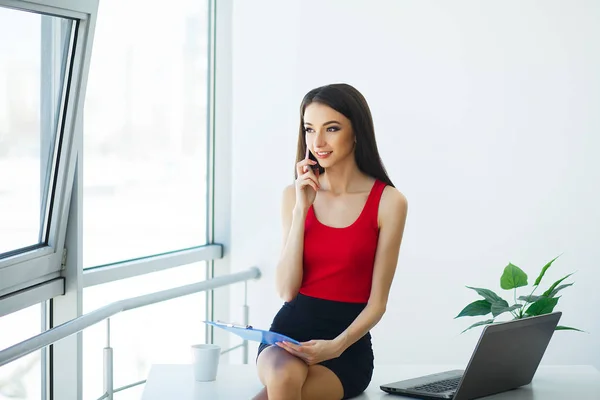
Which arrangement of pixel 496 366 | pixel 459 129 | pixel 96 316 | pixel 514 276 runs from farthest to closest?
pixel 459 129
pixel 96 316
pixel 514 276
pixel 496 366

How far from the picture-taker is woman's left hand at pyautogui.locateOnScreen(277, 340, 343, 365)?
200cm

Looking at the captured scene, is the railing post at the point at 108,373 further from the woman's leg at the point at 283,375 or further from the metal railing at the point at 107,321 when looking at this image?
the woman's leg at the point at 283,375

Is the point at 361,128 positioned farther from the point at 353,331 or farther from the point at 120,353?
the point at 120,353

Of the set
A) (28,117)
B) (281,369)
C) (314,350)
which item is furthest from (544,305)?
(28,117)

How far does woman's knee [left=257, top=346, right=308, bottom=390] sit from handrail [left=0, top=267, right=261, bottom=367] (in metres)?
0.60

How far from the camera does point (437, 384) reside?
215cm

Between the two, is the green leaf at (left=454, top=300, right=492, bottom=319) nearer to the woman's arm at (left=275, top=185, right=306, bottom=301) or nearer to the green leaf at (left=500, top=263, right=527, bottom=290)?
the green leaf at (left=500, top=263, right=527, bottom=290)

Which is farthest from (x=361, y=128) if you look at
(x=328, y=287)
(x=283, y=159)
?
(x=283, y=159)

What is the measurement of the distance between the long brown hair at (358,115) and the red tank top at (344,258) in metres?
0.09

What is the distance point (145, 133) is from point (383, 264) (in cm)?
181

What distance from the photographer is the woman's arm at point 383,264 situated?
2.10 meters

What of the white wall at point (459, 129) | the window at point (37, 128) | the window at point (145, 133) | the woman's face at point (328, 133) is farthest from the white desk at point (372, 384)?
the window at point (145, 133)

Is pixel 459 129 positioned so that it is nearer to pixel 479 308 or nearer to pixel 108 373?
pixel 479 308

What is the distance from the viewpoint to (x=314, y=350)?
6.61ft
